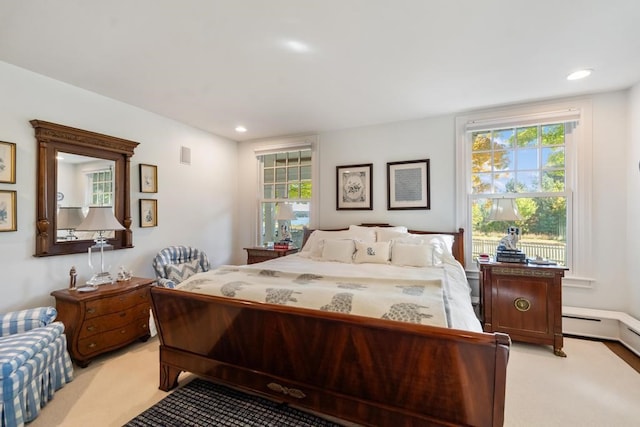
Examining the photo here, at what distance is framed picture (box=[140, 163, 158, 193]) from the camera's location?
3.54m

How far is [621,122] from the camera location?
119 inches

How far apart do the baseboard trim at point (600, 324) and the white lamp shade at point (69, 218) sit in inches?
201

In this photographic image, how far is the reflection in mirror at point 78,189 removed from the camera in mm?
2809

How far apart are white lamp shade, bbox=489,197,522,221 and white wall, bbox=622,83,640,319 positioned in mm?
1008

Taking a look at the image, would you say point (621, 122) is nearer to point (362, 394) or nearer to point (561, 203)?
point (561, 203)

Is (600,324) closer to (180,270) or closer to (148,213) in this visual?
(180,270)

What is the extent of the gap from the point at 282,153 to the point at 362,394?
3912 mm

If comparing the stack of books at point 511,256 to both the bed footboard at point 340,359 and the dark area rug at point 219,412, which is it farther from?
the dark area rug at point 219,412

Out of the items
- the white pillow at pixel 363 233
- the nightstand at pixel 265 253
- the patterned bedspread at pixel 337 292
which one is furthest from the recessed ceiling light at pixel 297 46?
the nightstand at pixel 265 253

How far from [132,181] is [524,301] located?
445cm

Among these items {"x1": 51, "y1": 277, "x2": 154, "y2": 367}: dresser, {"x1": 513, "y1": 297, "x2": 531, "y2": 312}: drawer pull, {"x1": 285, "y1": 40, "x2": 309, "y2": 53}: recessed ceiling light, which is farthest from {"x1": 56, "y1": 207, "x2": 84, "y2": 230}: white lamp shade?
{"x1": 513, "y1": 297, "x2": 531, "y2": 312}: drawer pull

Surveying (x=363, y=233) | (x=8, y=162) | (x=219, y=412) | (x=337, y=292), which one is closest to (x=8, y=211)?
(x=8, y=162)

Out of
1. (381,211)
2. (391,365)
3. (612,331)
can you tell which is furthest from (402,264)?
(612,331)

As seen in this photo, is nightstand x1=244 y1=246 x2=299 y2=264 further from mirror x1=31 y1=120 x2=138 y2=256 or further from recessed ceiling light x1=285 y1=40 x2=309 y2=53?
recessed ceiling light x1=285 y1=40 x2=309 y2=53
